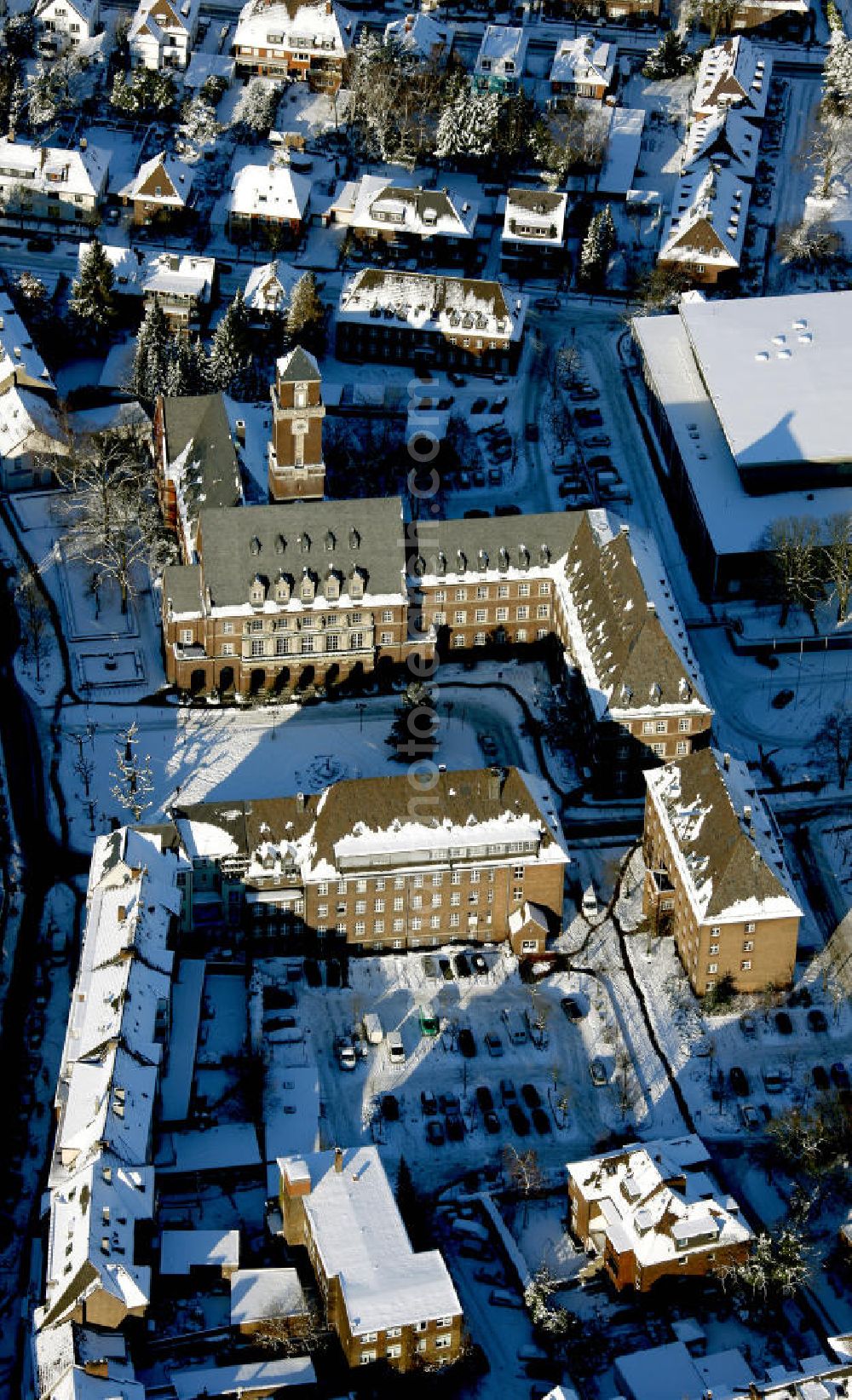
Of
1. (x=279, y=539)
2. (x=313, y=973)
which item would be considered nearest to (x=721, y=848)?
(x=313, y=973)

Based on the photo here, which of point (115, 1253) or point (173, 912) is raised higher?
point (173, 912)

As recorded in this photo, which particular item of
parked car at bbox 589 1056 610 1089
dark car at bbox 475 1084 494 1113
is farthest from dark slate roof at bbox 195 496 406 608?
parked car at bbox 589 1056 610 1089

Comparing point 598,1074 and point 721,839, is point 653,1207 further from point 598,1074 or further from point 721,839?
point 721,839

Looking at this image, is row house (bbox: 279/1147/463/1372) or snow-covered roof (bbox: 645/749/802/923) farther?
snow-covered roof (bbox: 645/749/802/923)

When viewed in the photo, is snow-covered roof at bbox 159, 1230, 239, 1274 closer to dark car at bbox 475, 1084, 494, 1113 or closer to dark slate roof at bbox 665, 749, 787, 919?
dark car at bbox 475, 1084, 494, 1113

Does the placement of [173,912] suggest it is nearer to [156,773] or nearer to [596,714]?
[156,773]

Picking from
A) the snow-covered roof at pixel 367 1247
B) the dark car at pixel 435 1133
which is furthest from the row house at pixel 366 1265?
the dark car at pixel 435 1133

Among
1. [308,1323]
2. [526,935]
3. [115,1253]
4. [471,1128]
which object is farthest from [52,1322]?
[526,935]
